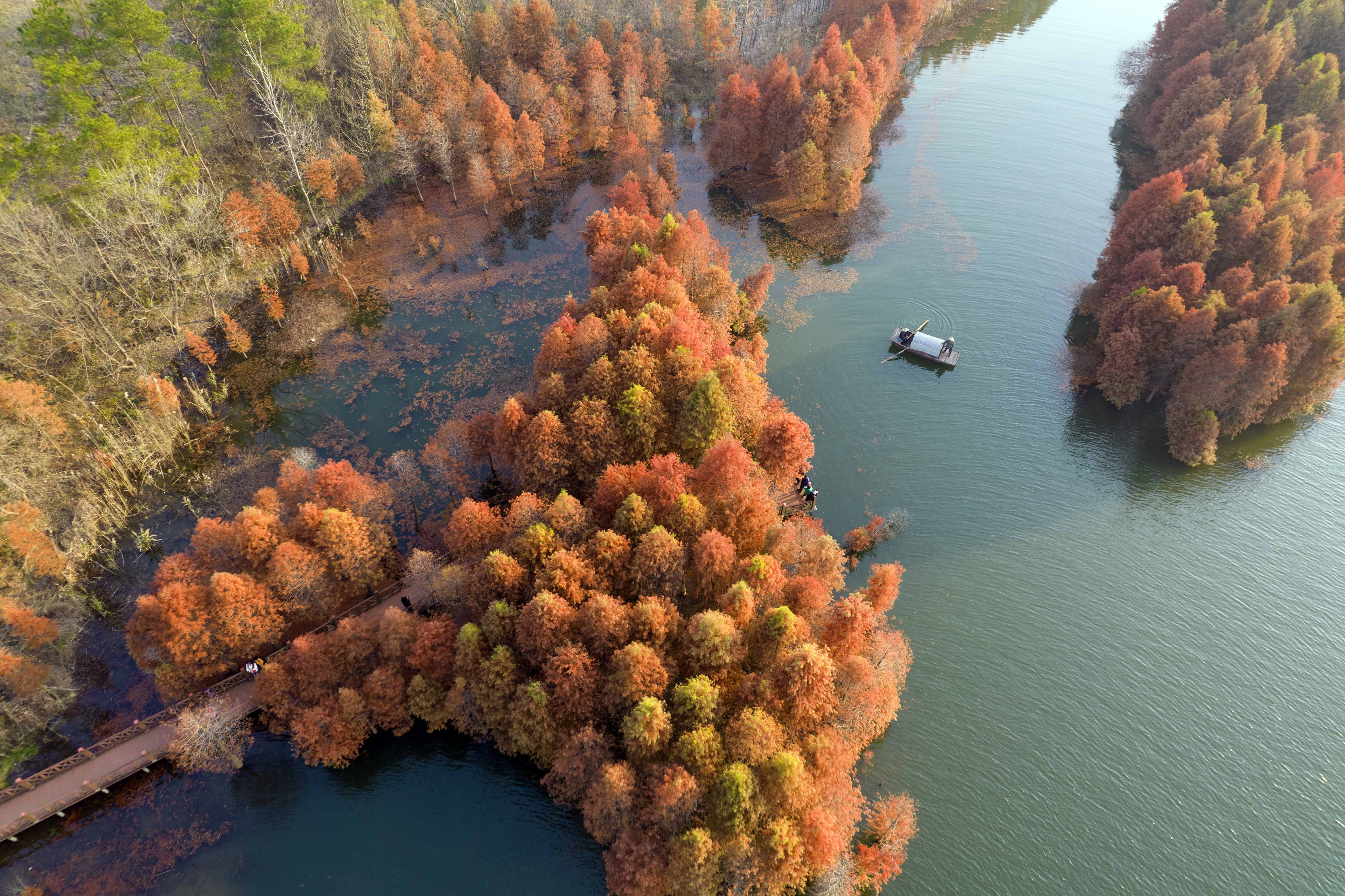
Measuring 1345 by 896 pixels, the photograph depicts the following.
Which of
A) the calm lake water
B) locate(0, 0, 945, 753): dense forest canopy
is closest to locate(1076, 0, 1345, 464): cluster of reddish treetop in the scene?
the calm lake water

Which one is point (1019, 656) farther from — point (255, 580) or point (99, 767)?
point (99, 767)

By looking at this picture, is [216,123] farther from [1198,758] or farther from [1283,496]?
[1283,496]

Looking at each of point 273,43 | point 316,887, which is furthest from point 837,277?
point 316,887

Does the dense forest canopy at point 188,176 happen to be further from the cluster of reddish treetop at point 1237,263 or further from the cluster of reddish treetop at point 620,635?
the cluster of reddish treetop at point 1237,263

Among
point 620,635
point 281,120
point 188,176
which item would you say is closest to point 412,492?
point 620,635

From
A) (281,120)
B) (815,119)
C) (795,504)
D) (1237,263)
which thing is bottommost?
(795,504)

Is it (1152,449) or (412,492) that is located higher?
(412,492)

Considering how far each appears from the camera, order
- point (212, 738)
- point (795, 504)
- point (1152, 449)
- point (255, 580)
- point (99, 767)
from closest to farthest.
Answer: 1. point (212, 738)
2. point (99, 767)
3. point (255, 580)
4. point (795, 504)
5. point (1152, 449)

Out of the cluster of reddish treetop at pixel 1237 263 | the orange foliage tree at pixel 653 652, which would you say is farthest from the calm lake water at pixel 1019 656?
the cluster of reddish treetop at pixel 1237 263

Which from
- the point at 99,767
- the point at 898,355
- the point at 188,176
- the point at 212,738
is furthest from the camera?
the point at 898,355
